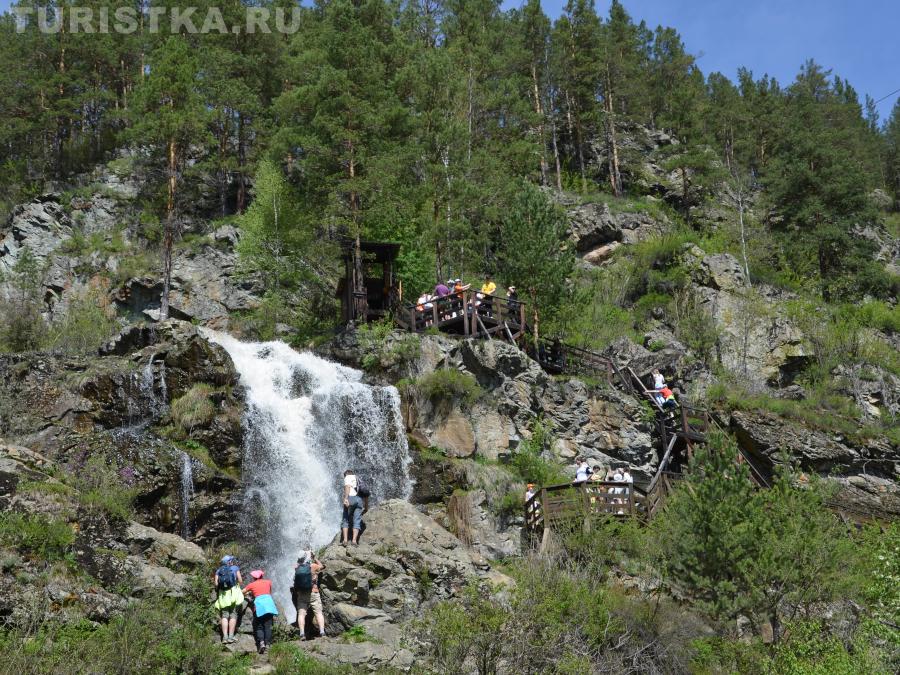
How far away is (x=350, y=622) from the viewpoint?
13469 mm

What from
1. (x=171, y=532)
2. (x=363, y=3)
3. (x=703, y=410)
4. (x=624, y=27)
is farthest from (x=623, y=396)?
(x=624, y=27)

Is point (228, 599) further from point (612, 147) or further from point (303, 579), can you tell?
point (612, 147)

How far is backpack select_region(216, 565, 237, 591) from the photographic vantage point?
42.8ft

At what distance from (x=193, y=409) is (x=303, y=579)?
8.59 m

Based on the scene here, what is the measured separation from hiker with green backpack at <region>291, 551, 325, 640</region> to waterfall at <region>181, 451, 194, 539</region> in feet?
19.1

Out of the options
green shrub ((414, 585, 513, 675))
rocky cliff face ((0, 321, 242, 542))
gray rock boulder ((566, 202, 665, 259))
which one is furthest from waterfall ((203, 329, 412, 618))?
gray rock boulder ((566, 202, 665, 259))

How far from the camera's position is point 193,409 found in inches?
808

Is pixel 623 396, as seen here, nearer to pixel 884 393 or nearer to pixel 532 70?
pixel 884 393

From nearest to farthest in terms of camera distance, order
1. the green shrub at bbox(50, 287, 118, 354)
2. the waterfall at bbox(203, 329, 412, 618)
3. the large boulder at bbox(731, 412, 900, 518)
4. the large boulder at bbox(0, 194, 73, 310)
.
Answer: the waterfall at bbox(203, 329, 412, 618)
the large boulder at bbox(731, 412, 900, 518)
the green shrub at bbox(50, 287, 118, 354)
the large boulder at bbox(0, 194, 73, 310)

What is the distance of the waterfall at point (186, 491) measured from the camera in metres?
18.3

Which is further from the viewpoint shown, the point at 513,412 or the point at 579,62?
the point at 579,62

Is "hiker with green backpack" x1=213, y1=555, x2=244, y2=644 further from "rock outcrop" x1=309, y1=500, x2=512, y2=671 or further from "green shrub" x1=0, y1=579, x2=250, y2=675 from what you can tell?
"rock outcrop" x1=309, y1=500, x2=512, y2=671

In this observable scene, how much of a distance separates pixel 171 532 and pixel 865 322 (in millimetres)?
31518

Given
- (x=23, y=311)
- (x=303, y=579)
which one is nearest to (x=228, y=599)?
(x=303, y=579)
